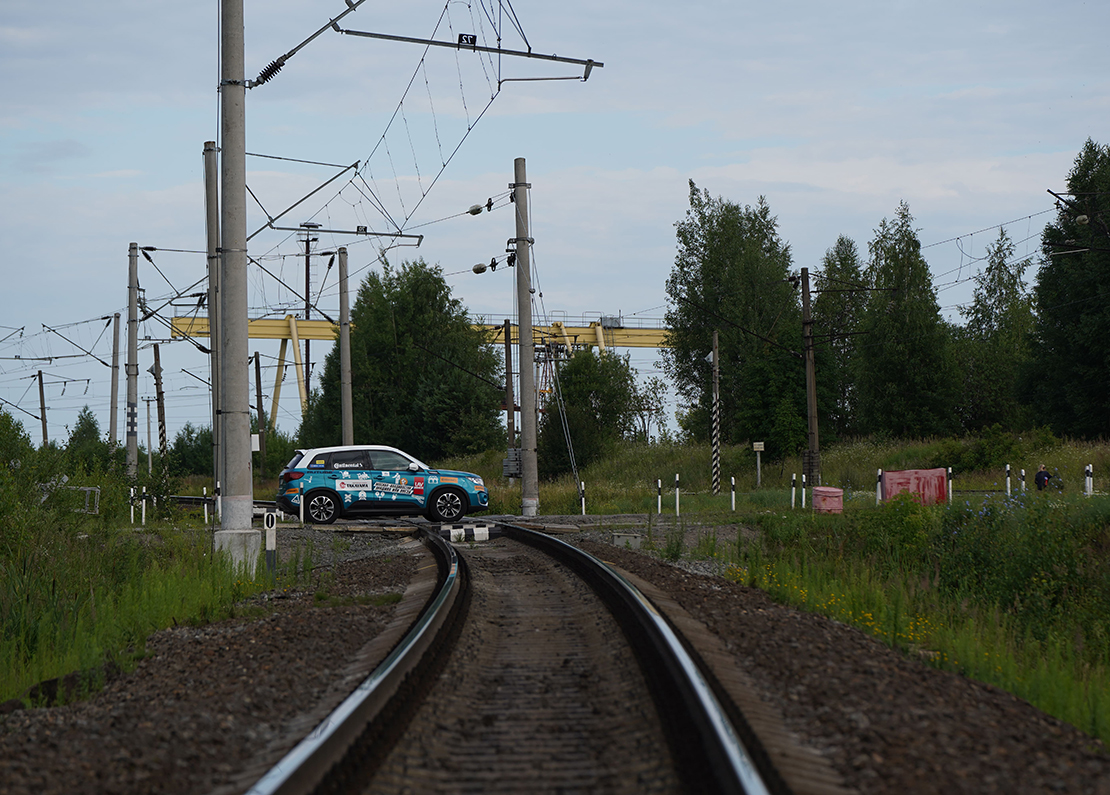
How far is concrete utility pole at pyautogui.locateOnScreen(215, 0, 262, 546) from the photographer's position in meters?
13.1

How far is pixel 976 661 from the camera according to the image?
7.71 metres

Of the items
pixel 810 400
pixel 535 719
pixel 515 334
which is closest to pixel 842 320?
pixel 515 334

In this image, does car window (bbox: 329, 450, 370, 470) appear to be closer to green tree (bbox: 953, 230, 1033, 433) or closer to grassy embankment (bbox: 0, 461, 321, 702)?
grassy embankment (bbox: 0, 461, 321, 702)

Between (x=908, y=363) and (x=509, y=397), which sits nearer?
(x=509, y=397)

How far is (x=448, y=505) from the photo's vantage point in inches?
939

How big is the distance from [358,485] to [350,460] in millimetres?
592

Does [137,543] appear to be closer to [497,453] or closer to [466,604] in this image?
[466,604]

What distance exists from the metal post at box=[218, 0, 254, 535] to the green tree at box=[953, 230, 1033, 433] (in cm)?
4416

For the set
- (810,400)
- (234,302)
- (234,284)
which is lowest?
(810,400)

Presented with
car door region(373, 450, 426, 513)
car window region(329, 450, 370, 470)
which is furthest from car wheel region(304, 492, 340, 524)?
car door region(373, 450, 426, 513)

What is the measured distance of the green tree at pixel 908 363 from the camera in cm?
5478

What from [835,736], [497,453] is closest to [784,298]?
[497,453]

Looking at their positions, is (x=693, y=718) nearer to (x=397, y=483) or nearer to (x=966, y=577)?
(x=966, y=577)

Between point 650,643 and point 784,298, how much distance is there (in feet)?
185
